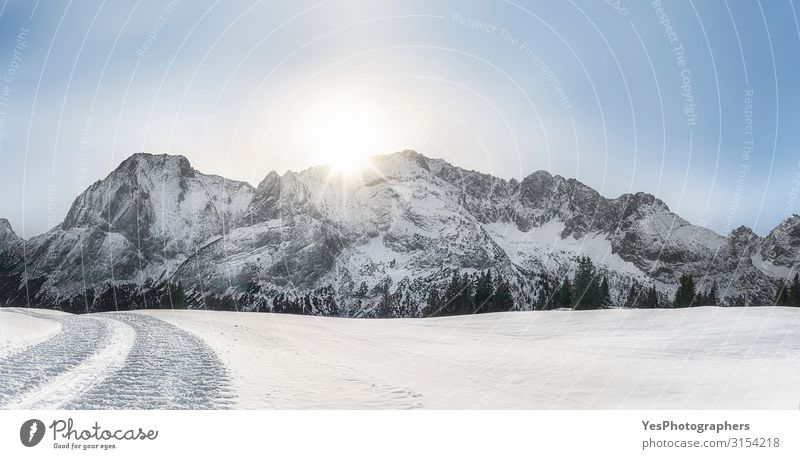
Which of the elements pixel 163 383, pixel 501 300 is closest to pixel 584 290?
pixel 501 300

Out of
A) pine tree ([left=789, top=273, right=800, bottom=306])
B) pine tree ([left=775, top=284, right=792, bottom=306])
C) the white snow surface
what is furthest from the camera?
pine tree ([left=775, top=284, right=792, bottom=306])

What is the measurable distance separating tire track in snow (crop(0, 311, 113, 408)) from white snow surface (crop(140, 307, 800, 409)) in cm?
442

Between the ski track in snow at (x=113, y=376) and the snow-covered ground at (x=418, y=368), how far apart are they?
0.05 meters

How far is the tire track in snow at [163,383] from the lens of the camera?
11422 millimetres

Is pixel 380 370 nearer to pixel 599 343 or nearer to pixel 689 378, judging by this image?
pixel 689 378

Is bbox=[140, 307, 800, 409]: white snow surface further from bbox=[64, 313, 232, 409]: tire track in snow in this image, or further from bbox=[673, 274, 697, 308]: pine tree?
bbox=[673, 274, 697, 308]: pine tree

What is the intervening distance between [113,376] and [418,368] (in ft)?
31.0

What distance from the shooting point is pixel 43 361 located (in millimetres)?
16438

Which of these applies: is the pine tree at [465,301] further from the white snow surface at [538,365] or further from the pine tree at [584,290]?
the white snow surface at [538,365]

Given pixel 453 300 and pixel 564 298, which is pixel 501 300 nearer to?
pixel 564 298

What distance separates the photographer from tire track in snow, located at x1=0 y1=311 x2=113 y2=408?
12678 mm

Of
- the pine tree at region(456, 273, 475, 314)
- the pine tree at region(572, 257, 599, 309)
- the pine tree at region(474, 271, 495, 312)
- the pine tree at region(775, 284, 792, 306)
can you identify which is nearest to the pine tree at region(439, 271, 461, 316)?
the pine tree at region(456, 273, 475, 314)

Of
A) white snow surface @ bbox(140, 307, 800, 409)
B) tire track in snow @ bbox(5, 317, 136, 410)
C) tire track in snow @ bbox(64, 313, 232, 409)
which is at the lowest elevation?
white snow surface @ bbox(140, 307, 800, 409)
